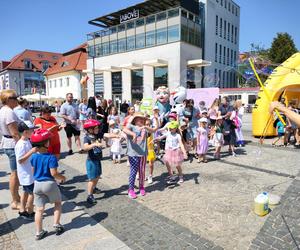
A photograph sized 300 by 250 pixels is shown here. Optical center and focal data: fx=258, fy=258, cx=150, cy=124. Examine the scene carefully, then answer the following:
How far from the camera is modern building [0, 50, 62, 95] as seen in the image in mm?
60406

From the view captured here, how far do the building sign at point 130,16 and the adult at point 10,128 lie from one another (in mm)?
33442

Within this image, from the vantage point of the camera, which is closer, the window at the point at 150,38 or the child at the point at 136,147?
the child at the point at 136,147

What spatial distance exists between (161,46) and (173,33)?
7.35ft

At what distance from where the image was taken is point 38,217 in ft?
11.0

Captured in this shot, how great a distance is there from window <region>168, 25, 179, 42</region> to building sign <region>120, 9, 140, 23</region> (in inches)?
237

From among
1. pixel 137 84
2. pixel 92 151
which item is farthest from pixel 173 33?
pixel 92 151

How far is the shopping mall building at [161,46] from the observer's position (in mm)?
31156

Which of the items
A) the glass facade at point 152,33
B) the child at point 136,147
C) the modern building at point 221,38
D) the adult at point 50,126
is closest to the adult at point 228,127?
the child at point 136,147

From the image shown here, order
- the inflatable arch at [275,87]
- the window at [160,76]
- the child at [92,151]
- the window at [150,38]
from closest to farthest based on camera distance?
the child at [92,151] → the inflatable arch at [275,87] → the window at [160,76] → the window at [150,38]

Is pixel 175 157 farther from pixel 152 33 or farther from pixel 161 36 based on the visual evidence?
pixel 152 33

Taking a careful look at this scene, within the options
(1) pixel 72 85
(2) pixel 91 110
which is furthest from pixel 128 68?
(2) pixel 91 110

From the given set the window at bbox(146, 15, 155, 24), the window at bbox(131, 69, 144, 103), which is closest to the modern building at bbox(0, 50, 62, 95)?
the window at bbox(131, 69, 144, 103)

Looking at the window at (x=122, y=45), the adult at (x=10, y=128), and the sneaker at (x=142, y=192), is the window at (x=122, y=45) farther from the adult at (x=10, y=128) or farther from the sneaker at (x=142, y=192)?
the adult at (x=10, y=128)

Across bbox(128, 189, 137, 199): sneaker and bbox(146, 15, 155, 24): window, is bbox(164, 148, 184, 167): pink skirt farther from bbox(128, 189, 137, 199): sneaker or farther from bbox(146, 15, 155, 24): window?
bbox(146, 15, 155, 24): window
